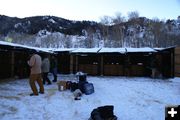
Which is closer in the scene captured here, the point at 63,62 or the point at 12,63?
the point at 12,63

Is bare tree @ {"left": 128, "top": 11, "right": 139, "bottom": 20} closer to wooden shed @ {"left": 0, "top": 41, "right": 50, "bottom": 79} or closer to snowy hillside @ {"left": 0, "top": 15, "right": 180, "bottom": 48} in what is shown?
snowy hillside @ {"left": 0, "top": 15, "right": 180, "bottom": 48}

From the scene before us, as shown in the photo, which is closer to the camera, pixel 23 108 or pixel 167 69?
pixel 23 108

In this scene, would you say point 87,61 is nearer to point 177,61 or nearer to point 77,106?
point 177,61

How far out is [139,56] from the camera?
2292 cm

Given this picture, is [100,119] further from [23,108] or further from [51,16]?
[51,16]

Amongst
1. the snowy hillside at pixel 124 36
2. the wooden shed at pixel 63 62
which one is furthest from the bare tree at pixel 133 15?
the wooden shed at pixel 63 62

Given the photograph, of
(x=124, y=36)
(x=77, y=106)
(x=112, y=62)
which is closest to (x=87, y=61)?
(x=112, y=62)

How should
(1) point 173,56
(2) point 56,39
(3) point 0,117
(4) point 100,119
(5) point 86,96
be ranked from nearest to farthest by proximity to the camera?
(4) point 100,119 → (3) point 0,117 → (5) point 86,96 → (1) point 173,56 → (2) point 56,39

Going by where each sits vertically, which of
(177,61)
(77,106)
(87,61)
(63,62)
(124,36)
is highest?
(124,36)

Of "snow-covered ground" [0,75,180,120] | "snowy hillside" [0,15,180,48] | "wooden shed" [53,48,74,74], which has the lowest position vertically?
"snow-covered ground" [0,75,180,120]

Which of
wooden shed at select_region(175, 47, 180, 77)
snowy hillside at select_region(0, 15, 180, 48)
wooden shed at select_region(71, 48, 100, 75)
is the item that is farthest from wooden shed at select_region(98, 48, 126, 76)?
snowy hillside at select_region(0, 15, 180, 48)

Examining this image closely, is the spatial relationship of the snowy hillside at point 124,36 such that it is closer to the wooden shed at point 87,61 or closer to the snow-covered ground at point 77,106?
the wooden shed at point 87,61

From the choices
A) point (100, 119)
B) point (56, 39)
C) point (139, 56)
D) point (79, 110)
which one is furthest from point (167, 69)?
point (56, 39)

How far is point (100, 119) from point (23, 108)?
8.76 feet
